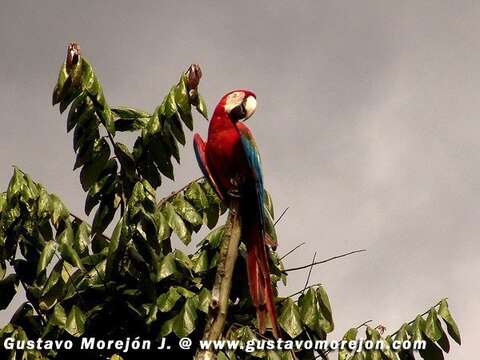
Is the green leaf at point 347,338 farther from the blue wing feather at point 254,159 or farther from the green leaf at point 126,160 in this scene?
the green leaf at point 126,160

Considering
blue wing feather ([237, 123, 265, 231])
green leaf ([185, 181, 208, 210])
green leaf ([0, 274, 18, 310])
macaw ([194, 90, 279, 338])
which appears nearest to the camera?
macaw ([194, 90, 279, 338])

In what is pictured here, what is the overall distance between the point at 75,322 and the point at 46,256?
1.34 ft

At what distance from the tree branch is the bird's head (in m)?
1.20

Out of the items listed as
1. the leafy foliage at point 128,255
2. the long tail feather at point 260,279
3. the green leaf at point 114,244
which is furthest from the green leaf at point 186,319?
the long tail feather at point 260,279

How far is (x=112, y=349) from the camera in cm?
522

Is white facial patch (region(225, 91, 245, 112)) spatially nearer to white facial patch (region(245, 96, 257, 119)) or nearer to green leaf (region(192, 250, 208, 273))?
white facial patch (region(245, 96, 257, 119))

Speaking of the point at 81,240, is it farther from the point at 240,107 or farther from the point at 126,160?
the point at 240,107

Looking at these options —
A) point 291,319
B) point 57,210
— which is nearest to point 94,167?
point 57,210

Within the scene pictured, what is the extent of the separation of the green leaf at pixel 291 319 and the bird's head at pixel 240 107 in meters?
1.09

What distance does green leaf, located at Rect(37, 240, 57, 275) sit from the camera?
491 cm

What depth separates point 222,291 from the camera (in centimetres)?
341

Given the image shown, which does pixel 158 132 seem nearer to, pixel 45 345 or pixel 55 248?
pixel 55 248

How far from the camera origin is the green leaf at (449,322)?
5055 millimetres

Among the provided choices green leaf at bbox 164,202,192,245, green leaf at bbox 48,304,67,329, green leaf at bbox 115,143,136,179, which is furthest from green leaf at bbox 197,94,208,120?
green leaf at bbox 48,304,67,329
